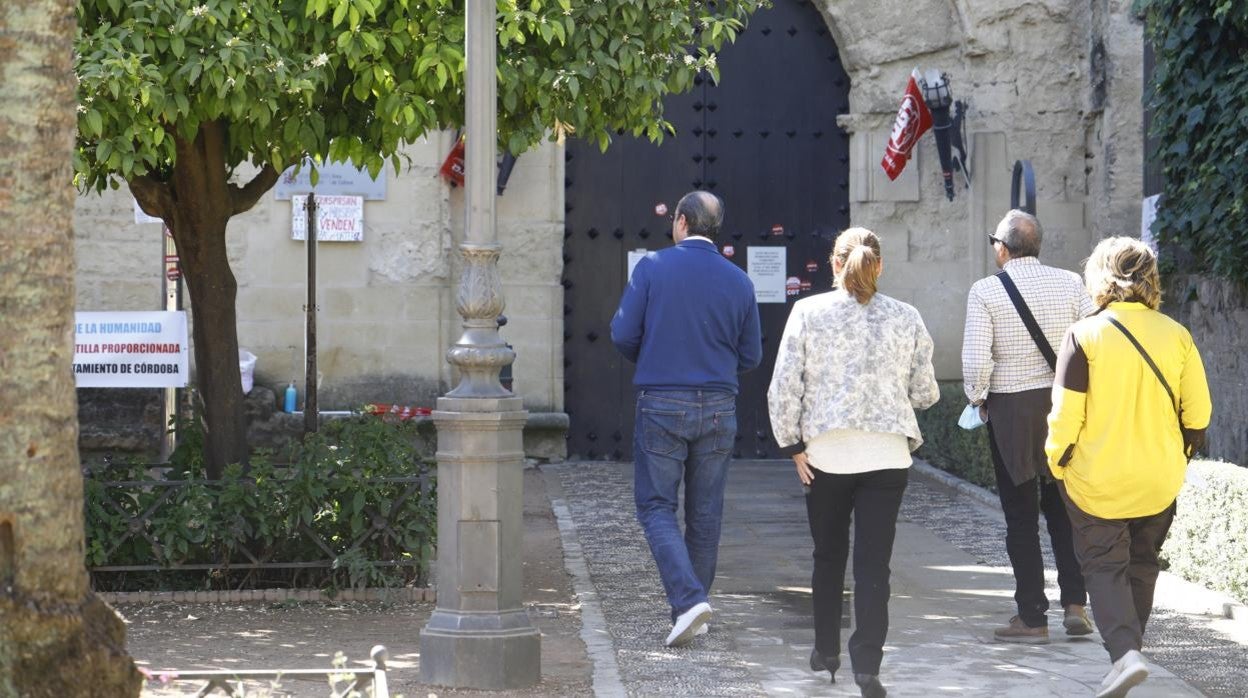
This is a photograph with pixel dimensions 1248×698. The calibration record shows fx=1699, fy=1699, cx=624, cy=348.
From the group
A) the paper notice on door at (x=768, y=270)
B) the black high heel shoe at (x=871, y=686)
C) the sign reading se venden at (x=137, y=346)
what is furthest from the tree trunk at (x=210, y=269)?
the paper notice on door at (x=768, y=270)

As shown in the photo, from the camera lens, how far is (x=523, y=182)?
44.5 feet

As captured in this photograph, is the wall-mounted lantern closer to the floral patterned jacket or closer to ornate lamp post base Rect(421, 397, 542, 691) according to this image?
the floral patterned jacket

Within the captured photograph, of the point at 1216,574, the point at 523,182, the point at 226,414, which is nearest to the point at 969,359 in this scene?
the point at 1216,574

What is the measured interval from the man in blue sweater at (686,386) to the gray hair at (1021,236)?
1.09m

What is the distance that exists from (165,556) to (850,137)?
788 cm

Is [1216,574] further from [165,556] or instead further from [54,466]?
[54,466]

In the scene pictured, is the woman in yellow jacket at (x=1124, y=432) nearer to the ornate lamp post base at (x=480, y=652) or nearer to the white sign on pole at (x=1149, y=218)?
the ornate lamp post base at (x=480, y=652)

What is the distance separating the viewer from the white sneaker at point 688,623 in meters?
6.65

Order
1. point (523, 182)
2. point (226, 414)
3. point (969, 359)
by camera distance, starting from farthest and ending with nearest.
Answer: point (523, 182)
point (226, 414)
point (969, 359)

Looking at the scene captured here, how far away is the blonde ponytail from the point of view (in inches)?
236

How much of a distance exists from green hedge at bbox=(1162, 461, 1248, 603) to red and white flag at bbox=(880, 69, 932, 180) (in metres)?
5.39

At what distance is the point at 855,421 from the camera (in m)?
5.88

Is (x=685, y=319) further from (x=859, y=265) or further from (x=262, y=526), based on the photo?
(x=262, y=526)

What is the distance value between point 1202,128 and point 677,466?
5.14 meters
